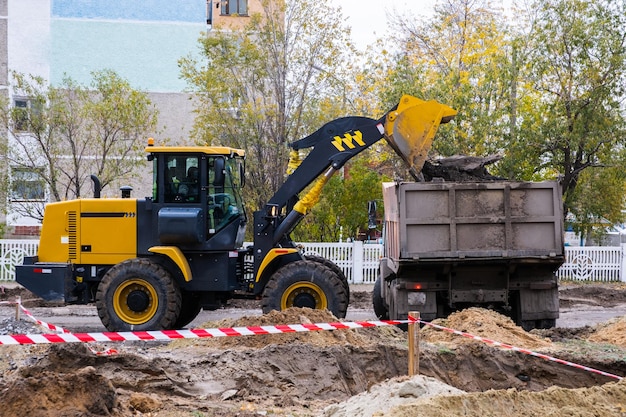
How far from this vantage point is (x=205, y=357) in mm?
10172

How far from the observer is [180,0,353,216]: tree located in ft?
85.6

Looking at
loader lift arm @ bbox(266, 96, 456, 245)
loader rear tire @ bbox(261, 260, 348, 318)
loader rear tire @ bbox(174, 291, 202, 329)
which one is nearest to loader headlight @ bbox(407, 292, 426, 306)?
loader rear tire @ bbox(261, 260, 348, 318)

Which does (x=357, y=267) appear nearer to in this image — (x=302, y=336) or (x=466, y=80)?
(x=466, y=80)

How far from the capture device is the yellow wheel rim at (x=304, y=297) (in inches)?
539

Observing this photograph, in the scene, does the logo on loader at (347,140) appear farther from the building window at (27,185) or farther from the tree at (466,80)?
the building window at (27,185)

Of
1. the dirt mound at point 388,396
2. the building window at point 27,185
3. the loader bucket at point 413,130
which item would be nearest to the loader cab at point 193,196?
the loader bucket at point 413,130

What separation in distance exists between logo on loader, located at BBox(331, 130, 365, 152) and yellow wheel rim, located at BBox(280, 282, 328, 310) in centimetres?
234

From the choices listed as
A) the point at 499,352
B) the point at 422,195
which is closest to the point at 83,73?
the point at 422,195

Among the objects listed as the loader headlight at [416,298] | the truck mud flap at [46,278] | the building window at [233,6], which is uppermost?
the building window at [233,6]

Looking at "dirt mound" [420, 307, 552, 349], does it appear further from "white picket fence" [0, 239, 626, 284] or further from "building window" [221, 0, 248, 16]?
"building window" [221, 0, 248, 16]

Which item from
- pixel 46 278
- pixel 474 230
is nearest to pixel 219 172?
pixel 46 278

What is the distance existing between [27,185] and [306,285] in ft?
57.4

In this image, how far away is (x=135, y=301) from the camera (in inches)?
547

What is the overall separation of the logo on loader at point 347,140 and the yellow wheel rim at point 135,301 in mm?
3785
